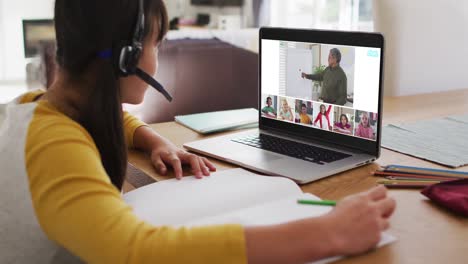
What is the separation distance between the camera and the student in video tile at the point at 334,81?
1104mm

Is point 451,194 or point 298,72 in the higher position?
point 298,72

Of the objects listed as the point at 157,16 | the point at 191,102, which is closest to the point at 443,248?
the point at 157,16

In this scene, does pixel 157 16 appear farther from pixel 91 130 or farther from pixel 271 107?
pixel 271 107

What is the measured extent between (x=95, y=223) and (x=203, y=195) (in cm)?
26

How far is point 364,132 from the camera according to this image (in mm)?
1078

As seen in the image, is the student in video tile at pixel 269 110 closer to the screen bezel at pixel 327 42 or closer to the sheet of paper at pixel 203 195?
the screen bezel at pixel 327 42

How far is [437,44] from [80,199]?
1.71m

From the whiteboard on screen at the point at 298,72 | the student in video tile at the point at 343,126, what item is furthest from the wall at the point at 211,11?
the student in video tile at the point at 343,126

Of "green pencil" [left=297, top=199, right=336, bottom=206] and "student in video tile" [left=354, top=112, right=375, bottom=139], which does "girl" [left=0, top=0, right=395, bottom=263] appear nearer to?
"green pencil" [left=297, top=199, right=336, bottom=206]

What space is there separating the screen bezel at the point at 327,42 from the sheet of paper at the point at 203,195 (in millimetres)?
249

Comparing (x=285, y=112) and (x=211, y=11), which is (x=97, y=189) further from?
(x=211, y=11)

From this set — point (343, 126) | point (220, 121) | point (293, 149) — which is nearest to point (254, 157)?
point (293, 149)

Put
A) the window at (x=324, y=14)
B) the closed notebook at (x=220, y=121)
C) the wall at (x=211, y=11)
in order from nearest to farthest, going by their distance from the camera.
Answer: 1. the closed notebook at (x=220, y=121)
2. the window at (x=324, y=14)
3. the wall at (x=211, y=11)

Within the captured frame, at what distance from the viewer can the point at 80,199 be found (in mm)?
654
